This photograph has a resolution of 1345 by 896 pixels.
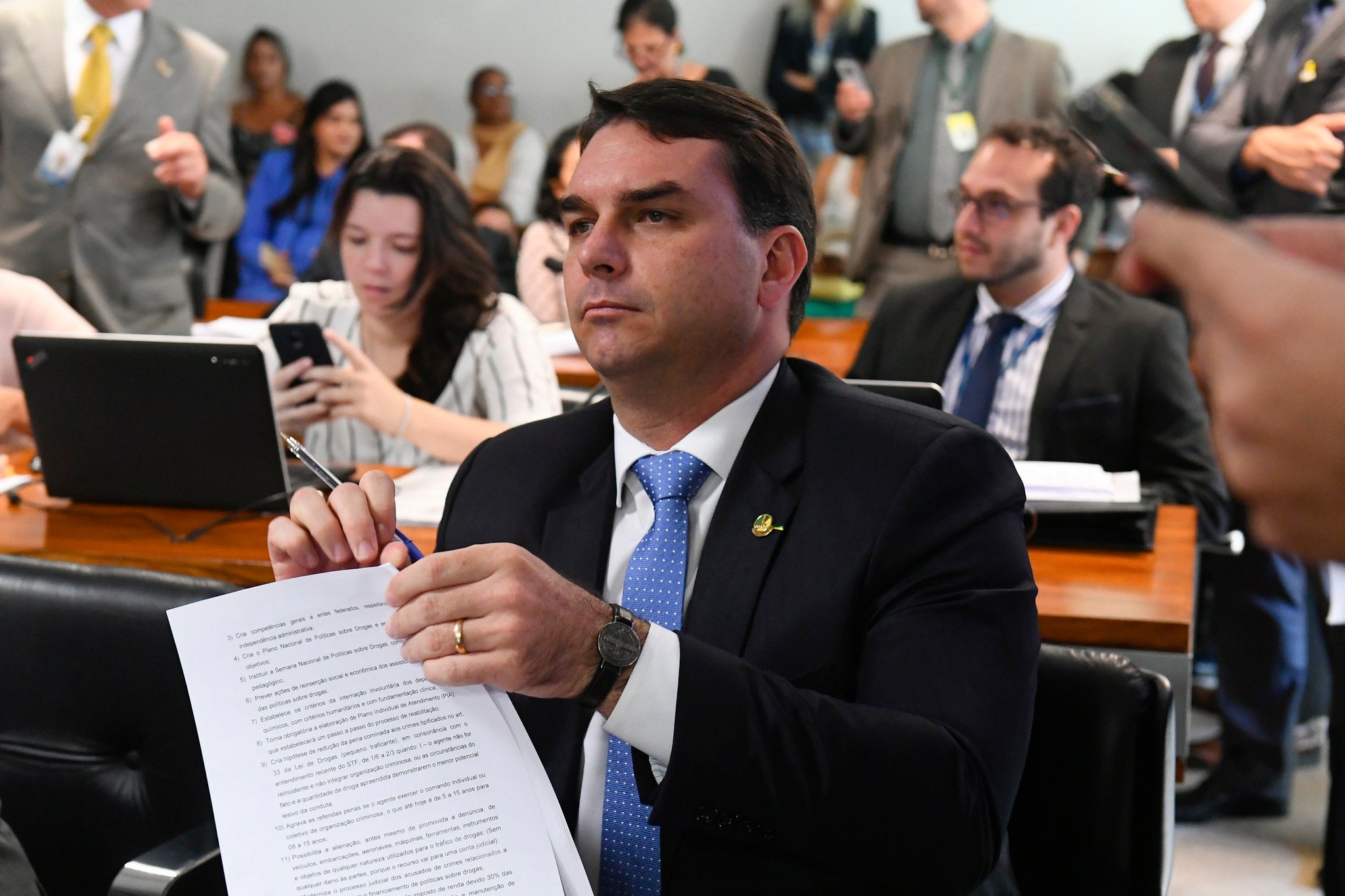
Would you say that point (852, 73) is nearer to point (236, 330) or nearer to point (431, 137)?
point (431, 137)

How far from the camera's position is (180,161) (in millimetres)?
3709

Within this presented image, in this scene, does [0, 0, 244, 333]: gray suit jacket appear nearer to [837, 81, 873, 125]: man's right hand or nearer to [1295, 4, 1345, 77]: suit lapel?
[837, 81, 873, 125]: man's right hand

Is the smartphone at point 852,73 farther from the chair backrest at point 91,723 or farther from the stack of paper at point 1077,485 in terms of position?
the chair backrest at point 91,723

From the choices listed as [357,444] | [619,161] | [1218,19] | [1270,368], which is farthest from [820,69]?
[1270,368]

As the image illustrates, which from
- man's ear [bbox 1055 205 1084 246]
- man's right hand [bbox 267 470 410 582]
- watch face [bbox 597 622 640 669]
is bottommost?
watch face [bbox 597 622 640 669]

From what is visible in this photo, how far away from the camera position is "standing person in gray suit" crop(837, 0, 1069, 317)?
4918mm

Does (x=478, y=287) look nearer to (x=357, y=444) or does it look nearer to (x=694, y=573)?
(x=357, y=444)

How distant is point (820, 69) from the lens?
6.80 meters

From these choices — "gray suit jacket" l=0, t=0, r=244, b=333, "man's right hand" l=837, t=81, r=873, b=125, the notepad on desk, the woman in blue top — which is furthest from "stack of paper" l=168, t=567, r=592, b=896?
the woman in blue top

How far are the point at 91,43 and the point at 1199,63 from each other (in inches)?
130

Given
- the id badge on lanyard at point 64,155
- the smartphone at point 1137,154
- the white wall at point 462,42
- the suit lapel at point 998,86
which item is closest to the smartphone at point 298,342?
the id badge on lanyard at point 64,155

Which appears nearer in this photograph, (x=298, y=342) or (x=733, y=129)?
(x=733, y=129)

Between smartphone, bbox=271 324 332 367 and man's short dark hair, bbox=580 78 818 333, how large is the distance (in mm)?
1174

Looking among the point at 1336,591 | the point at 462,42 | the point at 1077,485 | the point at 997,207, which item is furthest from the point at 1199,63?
the point at 462,42
